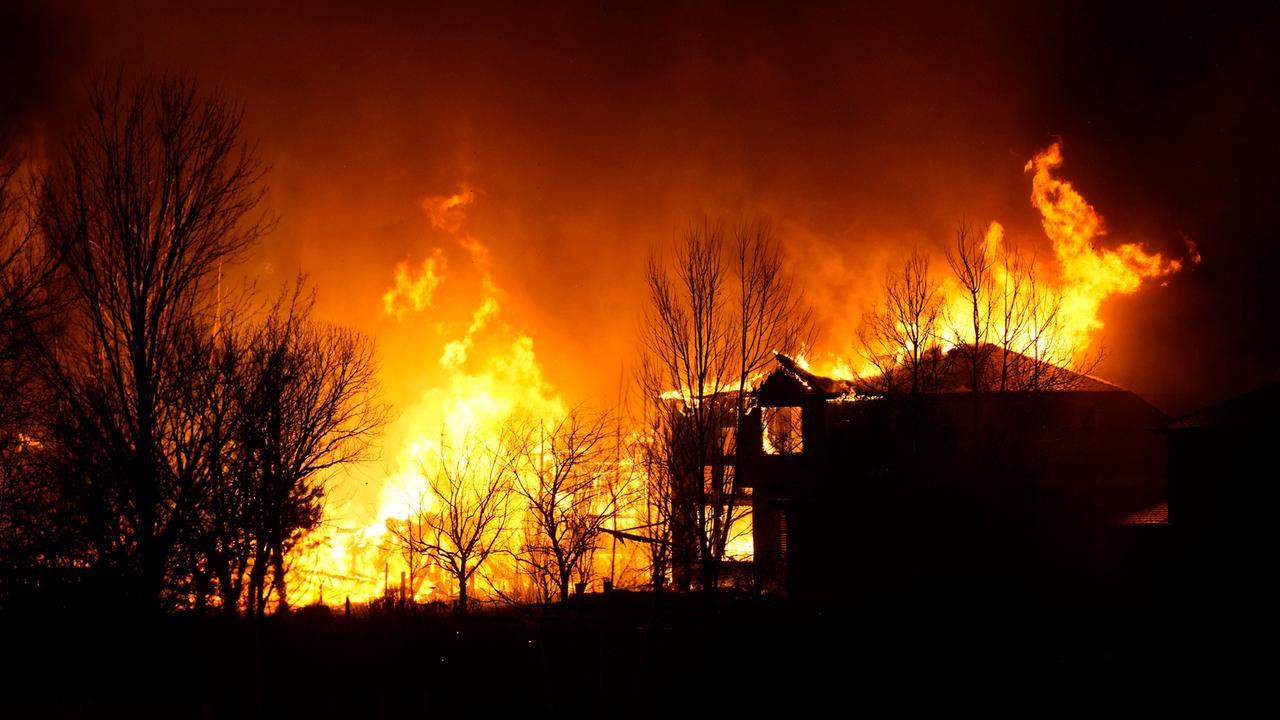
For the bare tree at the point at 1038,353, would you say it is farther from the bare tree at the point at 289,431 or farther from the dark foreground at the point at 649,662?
the bare tree at the point at 289,431

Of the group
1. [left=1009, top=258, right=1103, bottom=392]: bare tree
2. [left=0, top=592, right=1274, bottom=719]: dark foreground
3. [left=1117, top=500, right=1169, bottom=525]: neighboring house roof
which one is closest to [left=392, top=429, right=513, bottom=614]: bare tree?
[left=0, top=592, right=1274, bottom=719]: dark foreground

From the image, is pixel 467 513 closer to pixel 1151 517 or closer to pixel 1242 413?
pixel 1151 517

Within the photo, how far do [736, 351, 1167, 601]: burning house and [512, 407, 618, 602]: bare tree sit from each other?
621 cm

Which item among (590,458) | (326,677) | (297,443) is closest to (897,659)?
(590,458)

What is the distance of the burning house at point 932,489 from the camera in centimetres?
2809

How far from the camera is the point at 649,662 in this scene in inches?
845

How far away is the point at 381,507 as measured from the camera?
137ft

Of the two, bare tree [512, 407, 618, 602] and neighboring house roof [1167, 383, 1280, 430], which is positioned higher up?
neighboring house roof [1167, 383, 1280, 430]

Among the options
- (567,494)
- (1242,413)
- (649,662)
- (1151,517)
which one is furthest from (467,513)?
(1242,413)

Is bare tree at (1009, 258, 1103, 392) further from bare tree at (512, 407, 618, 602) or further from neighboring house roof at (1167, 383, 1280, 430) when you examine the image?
bare tree at (512, 407, 618, 602)

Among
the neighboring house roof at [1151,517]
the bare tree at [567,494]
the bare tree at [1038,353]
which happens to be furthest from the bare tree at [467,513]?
the neighboring house roof at [1151,517]

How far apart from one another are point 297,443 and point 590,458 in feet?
25.7

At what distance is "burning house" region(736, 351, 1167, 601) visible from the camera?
92.2ft

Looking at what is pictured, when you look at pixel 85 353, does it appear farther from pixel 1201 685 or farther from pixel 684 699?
pixel 1201 685
